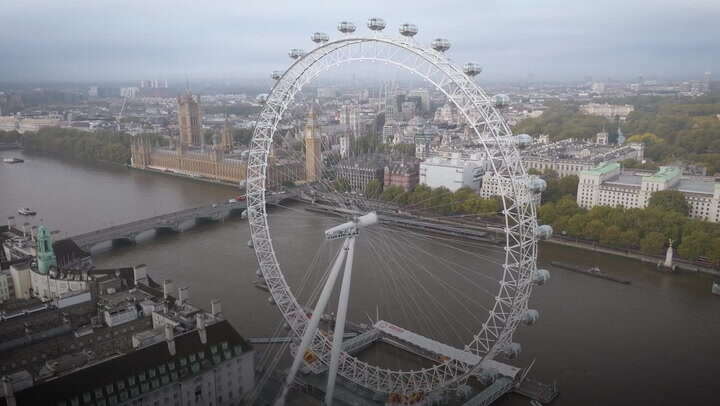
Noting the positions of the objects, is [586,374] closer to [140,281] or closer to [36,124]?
[140,281]

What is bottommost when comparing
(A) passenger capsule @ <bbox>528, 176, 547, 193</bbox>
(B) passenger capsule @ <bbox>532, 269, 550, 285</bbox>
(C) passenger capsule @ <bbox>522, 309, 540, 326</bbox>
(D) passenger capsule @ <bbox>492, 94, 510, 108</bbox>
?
(C) passenger capsule @ <bbox>522, 309, 540, 326</bbox>

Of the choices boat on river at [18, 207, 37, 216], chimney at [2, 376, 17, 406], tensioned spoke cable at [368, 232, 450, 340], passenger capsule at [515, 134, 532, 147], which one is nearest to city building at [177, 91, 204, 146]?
boat on river at [18, 207, 37, 216]

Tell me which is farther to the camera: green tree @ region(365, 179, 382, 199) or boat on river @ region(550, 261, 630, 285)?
green tree @ region(365, 179, 382, 199)

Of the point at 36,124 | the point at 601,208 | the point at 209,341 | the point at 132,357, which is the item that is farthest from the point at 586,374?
the point at 36,124

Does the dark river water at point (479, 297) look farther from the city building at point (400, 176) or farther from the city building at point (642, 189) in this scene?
the city building at point (642, 189)

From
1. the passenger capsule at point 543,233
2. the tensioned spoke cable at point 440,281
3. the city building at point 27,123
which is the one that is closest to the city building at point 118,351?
the passenger capsule at point 543,233

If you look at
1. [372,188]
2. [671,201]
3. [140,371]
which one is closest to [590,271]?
[671,201]

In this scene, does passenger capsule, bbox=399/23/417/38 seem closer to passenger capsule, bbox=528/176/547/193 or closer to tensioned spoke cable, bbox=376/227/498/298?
passenger capsule, bbox=528/176/547/193

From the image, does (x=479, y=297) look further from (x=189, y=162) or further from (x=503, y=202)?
(x=189, y=162)
